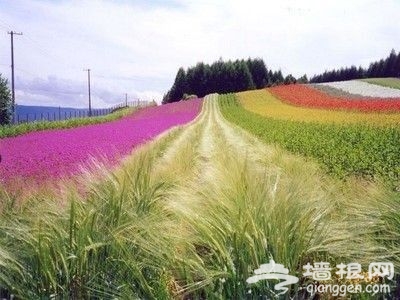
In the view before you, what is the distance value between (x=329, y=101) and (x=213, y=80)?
60.3 m

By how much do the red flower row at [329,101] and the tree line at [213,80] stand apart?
116 feet

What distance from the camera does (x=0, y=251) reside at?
10.7 feet

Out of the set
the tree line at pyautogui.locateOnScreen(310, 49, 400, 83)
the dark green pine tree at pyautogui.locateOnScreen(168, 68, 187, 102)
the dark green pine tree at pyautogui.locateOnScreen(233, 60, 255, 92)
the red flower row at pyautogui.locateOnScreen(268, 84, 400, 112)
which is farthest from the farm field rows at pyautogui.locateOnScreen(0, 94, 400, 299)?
the dark green pine tree at pyautogui.locateOnScreen(233, 60, 255, 92)

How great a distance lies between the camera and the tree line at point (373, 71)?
81.2 meters

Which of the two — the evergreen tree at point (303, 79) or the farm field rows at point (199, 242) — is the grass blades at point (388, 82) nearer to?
the evergreen tree at point (303, 79)

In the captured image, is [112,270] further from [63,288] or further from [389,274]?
[389,274]

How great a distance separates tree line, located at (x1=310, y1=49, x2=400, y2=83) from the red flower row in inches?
1030

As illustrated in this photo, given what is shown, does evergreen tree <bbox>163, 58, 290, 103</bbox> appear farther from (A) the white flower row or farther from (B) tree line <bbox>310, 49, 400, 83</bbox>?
(A) the white flower row

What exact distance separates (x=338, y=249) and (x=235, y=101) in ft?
194

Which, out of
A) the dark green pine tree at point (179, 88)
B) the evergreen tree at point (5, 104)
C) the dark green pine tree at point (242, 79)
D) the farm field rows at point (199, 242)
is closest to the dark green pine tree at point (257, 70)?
the dark green pine tree at point (242, 79)

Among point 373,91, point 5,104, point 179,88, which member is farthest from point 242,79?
point 5,104

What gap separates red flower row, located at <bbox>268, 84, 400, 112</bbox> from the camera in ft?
99.0

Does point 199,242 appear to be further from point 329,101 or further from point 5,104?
point 5,104

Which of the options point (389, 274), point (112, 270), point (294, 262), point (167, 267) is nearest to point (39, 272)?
point (112, 270)
